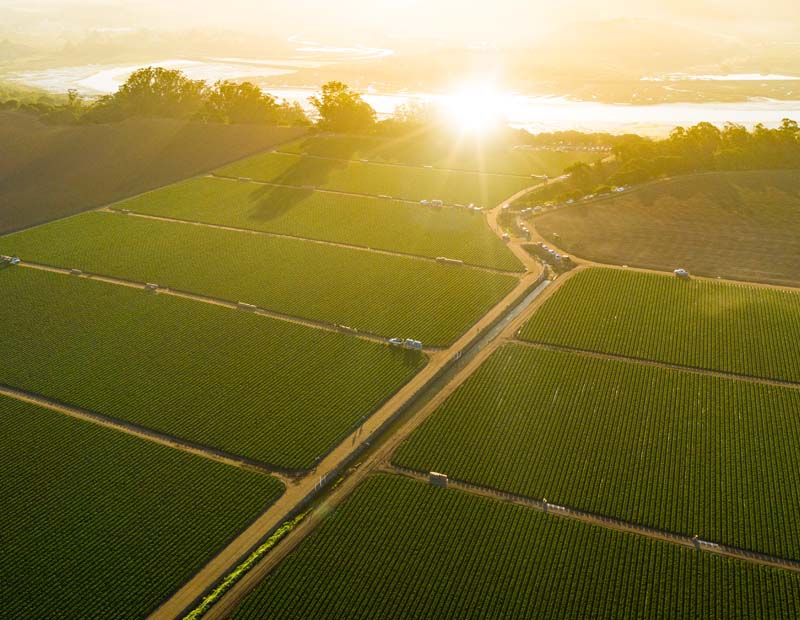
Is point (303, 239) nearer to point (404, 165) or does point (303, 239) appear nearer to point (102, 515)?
point (404, 165)

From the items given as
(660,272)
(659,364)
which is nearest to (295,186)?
(660,272)

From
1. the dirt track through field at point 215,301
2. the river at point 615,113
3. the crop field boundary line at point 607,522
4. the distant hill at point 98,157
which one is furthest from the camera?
the river at point 615,113

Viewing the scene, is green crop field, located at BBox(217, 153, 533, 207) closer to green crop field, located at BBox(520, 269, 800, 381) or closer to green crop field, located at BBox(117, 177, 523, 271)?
green crop field, located at BBox(117, 177, 523, 271)

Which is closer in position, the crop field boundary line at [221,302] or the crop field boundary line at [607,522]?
the crop field boundary line at [607,522]

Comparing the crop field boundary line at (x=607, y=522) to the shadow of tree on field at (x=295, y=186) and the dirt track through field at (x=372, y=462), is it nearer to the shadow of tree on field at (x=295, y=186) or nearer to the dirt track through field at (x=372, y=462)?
the dirt track through field at (x=372, y=462)

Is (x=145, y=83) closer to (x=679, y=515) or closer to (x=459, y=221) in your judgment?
(x=459, y=221)

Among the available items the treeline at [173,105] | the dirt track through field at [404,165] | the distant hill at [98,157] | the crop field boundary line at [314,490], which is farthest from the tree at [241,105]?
the crop field boundary line at [314,490]

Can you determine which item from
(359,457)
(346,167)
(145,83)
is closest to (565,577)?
(359,457)
